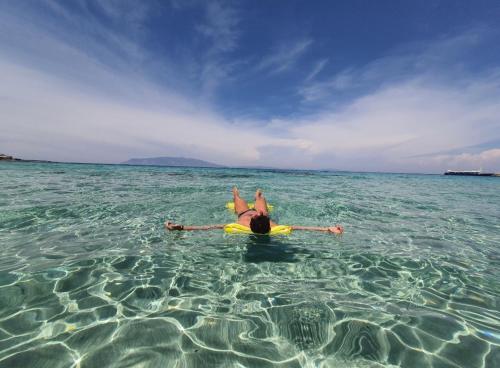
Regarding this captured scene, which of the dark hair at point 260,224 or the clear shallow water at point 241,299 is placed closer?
the clear shallow water at point 241,299

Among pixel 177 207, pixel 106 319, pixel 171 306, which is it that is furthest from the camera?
pixel 177 207

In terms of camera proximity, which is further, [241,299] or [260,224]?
[260,224]

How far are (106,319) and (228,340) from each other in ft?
5.50

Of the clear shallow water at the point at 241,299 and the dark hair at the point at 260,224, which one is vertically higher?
the dark hair at the point at 260,224

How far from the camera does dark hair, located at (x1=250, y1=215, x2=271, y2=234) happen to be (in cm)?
643

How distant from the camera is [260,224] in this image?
256 inches

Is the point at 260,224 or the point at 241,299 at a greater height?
the point at 260,224

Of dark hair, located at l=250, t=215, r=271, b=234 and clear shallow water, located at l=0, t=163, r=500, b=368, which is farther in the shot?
dark hair, located at l=250, t=215, r=271, b=234

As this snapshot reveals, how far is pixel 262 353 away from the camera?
9.37 ft

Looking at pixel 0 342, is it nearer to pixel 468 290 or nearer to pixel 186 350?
pixel 186 350

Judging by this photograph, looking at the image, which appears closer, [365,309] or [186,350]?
[186,350]

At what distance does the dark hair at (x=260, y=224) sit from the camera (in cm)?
643

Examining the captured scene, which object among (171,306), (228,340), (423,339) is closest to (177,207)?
(171,306)

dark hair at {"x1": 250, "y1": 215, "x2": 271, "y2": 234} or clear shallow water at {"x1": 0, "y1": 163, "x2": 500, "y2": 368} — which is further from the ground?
dark hair at {"x1": 250, "y1": 215, "x2": 271, "y2": 234}
